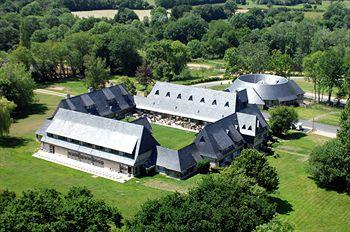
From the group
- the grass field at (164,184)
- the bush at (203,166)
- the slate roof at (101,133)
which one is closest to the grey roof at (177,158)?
the bush at (203,166)

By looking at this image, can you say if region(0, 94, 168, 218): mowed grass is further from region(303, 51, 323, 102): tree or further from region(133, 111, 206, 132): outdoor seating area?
region(303, 51, 323, 102): tree

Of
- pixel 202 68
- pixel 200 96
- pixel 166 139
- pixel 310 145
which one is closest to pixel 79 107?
pixel 166 139

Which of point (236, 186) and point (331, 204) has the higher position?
point (236, 186)

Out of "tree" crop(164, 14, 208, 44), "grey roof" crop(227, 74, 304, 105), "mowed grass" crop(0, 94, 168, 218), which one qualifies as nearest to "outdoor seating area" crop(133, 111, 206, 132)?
"grey roof" crop(227, 74, 304, 105)

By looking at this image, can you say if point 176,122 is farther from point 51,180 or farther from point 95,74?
point 51,180

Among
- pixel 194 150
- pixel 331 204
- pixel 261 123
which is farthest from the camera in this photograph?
pixel 261 123

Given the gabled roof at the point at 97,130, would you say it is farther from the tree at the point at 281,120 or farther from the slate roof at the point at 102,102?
the tree at the point at 281,120

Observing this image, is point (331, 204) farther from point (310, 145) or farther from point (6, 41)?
point (6, 41)

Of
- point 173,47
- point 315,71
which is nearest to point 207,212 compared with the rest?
point 315,71
